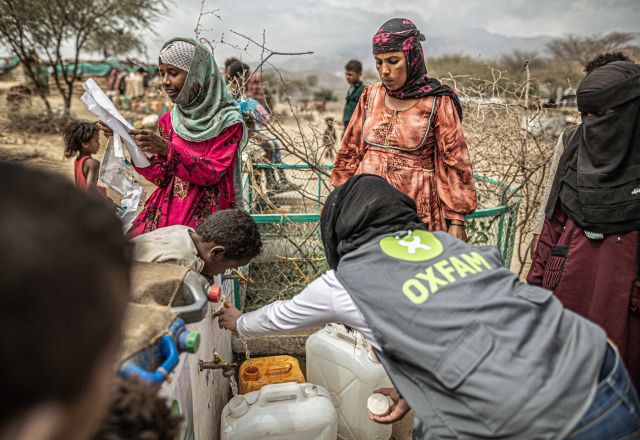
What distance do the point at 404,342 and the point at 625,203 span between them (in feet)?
4.20

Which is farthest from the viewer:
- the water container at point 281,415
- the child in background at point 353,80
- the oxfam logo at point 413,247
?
the child in background at point 353,80

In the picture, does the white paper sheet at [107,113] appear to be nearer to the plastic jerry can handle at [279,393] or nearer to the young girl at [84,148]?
the plastic jerry can handle at [279,393]

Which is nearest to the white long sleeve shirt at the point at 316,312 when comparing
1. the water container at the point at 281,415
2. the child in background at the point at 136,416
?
the water container at the point at 281,415

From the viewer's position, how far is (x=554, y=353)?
3.99 feet

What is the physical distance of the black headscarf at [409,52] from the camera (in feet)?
7.37

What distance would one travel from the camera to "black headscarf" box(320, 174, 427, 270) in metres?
1.47

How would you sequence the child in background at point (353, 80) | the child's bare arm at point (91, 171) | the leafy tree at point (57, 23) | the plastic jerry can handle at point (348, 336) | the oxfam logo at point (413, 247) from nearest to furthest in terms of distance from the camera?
the oxfam logo at point (413, 247) → the plastic jerry can handle at point (348, 336) → the child's bare arm at point (91, 171) → the child in background at point (353, 80) → the leafy tree at point (57, 23)

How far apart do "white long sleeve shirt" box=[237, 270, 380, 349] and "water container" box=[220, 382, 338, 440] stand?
496 mm

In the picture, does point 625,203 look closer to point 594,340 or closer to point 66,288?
point 594,340

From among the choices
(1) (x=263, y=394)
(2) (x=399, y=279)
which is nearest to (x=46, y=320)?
(2) (x=399, y=279)

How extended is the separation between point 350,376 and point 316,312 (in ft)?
3.32

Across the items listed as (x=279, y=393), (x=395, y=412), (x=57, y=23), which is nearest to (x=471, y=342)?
(x=395, y=412)

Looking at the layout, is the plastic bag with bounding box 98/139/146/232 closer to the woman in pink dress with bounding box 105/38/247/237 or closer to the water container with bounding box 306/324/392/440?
the woman in pink dress with bounding box 105/38/247/237

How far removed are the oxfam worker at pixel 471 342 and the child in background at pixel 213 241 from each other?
61cm
